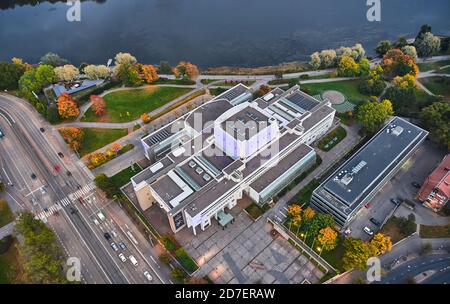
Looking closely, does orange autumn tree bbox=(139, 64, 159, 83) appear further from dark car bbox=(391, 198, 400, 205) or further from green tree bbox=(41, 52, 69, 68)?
dark car bbox=(391, 198, 400, 205)

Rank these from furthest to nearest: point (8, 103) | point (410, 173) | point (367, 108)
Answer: point (8, 103)
point (367, 108)
point (410, 173)

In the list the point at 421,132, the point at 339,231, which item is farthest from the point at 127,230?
the point at 421,132

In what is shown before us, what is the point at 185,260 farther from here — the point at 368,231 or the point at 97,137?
the point at 97,137

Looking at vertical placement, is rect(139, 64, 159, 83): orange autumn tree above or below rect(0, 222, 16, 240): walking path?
above

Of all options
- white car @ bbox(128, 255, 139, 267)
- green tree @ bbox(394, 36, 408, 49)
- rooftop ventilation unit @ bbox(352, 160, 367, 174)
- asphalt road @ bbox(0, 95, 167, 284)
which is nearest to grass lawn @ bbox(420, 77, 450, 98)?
green tree @ bbox(394, 36, 408, 49)

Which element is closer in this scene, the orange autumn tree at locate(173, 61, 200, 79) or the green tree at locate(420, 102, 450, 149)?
the green tree at locate(420, 102, 450, 149)

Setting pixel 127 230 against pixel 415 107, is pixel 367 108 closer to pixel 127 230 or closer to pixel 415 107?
pixel 415 107
